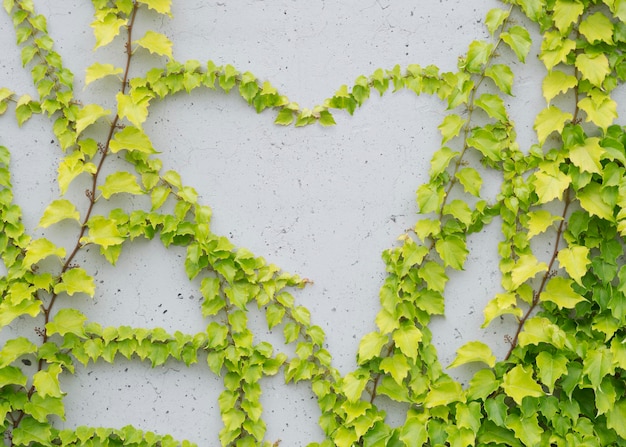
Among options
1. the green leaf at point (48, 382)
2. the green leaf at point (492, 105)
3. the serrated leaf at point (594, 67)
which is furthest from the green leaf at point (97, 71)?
the serrated leaf at point (594, 67)

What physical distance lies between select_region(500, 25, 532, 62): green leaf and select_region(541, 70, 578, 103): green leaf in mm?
129

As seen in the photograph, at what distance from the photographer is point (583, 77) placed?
Result: 2199 mm

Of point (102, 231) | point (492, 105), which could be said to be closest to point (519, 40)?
point (492, 105)

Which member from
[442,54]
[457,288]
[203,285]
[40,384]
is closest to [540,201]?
[457,288]

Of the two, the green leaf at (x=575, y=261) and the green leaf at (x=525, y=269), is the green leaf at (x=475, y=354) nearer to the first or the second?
the green leaf at (x=525, y=269)

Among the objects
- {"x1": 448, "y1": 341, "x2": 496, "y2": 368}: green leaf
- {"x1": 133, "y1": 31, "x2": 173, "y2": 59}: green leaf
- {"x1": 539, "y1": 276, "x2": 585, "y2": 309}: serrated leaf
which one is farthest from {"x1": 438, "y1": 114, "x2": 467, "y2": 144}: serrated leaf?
{"x1": 133, "y1": 31, "x2": 173, "y2": 59}: green leaf

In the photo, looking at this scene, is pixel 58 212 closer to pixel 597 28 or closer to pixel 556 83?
pixel 556 83

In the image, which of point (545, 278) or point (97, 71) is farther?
point (545, 278)

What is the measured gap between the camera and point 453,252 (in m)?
2.26

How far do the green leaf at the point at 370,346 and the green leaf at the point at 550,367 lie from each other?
1.73 feet

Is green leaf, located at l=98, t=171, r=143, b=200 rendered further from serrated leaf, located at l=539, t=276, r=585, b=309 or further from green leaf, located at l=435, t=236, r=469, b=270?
serrated leaf, located at l=539, t=276, r=585, b=309

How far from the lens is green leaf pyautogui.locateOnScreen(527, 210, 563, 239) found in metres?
2.23

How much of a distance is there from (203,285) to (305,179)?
20.5 inches

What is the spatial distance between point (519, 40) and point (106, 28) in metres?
1.39
